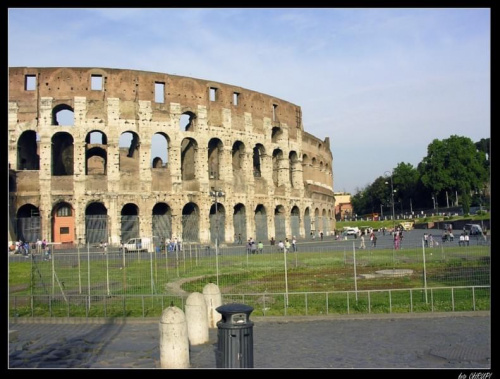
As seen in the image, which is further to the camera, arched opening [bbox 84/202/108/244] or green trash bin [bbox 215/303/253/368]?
arched opening [bbox 84/202/108/244]

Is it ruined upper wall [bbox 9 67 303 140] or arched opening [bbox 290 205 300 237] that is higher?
ruined upper wall [bbox 9 67 303 140]

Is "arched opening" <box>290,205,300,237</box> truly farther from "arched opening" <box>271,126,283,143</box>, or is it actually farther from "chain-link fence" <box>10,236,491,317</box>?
"chain-link fence" <box>10,236,491,317</box>

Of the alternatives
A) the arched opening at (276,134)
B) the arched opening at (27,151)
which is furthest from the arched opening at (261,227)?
the arched opening at (27,151)

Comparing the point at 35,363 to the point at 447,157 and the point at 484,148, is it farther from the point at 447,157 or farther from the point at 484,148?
the point at 484,148

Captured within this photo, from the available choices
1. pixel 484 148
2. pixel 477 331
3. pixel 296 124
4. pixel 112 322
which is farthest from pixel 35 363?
pixel 484 148

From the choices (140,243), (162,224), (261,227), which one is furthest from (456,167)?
(140,243)

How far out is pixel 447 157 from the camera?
77.6 meters

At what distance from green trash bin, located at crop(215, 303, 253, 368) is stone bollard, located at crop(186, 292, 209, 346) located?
2477 millimetres

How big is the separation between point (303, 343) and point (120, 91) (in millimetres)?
32852

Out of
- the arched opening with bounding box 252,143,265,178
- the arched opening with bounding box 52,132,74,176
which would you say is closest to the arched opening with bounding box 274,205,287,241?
the arched opening with bounding box 252,143,265,178

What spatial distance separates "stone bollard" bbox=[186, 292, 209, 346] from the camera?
9.24m

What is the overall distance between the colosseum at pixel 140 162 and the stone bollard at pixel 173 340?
2419 centimetres

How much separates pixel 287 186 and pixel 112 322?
38.2 meters

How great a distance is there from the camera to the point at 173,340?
24.4 ft
